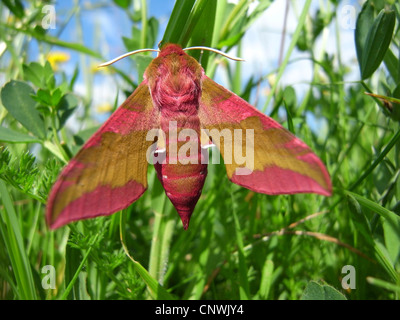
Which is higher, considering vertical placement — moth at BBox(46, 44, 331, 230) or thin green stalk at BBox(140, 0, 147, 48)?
thin green stalk at BBox(140, 0, 147, 48)

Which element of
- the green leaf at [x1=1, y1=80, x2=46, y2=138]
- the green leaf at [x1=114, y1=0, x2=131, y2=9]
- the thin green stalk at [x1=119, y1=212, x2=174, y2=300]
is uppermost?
the green leaf at [x1=114, y1=0, x2=131, y2=9]

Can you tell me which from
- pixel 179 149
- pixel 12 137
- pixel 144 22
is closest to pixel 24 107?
pixel 12 137

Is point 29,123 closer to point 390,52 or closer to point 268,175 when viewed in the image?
point 268,175

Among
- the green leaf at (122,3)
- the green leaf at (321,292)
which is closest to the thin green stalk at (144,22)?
the green leaf at (122,3)

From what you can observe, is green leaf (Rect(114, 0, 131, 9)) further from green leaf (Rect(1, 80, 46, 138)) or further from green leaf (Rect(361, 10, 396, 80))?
green leaf (Rect(361, 10, 396, 80))

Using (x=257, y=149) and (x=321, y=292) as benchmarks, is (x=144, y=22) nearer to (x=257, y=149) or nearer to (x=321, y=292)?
(x=257, y=149)

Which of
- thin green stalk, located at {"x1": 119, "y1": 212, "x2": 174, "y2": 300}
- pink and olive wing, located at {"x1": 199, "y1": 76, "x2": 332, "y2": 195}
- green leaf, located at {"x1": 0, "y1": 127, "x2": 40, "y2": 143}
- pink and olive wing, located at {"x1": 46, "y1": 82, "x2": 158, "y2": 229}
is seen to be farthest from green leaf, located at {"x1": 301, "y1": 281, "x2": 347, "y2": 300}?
green leaf, located at {"x1": 0, "y1": 127, "x2": 40, "y2": 143}
